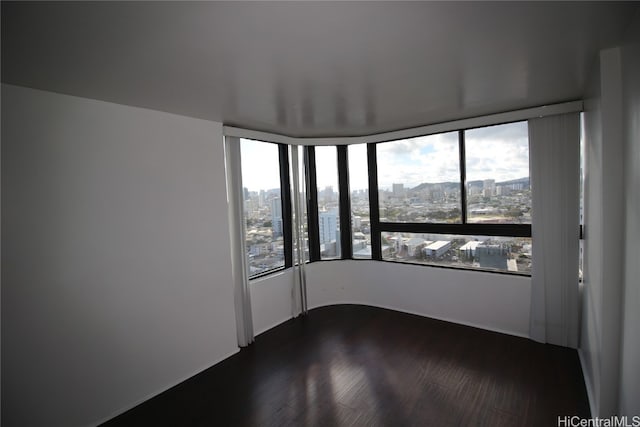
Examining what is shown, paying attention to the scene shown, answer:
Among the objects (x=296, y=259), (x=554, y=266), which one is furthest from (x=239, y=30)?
(x=554, y=266)

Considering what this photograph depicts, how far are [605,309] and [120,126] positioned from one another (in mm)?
3549

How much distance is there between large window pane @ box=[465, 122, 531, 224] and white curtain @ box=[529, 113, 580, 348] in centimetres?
19

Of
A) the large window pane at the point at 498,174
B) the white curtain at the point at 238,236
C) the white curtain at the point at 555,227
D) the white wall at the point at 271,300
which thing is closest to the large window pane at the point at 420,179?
the large window pane at the point at 498,174

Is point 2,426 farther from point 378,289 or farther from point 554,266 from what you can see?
point 554,266

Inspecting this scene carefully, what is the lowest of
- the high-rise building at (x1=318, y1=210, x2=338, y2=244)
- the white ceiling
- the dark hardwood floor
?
the dark hardwood floor

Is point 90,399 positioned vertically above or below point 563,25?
below

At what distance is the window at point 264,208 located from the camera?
12.8 feet

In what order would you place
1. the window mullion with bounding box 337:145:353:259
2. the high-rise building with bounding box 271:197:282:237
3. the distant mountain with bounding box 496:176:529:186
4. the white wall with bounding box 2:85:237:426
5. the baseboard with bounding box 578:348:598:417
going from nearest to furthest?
the white wall with bounding box 2:85:237:426
the baseboard with bounding box 578:348:598:417
the distant mountain with bounding box 496:176:529:186
the high-rise building with bounding box 271:197:282:237
the window mullion with bounding box 337:145:353:259

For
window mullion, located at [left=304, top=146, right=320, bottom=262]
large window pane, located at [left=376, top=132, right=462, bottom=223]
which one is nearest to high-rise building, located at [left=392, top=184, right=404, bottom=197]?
large window pane, located at [left=376, top=132, right=462, bottom=223]

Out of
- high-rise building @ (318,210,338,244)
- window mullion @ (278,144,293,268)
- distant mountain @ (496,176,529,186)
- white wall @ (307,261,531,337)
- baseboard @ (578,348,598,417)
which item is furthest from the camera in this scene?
high-rise building @ (318,210,338,244)

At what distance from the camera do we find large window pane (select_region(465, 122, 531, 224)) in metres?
3.50

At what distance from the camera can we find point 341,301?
4887 millimetres

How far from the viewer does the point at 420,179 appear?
424cm

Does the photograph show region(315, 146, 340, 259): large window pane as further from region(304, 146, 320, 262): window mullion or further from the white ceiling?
the white ceiling
